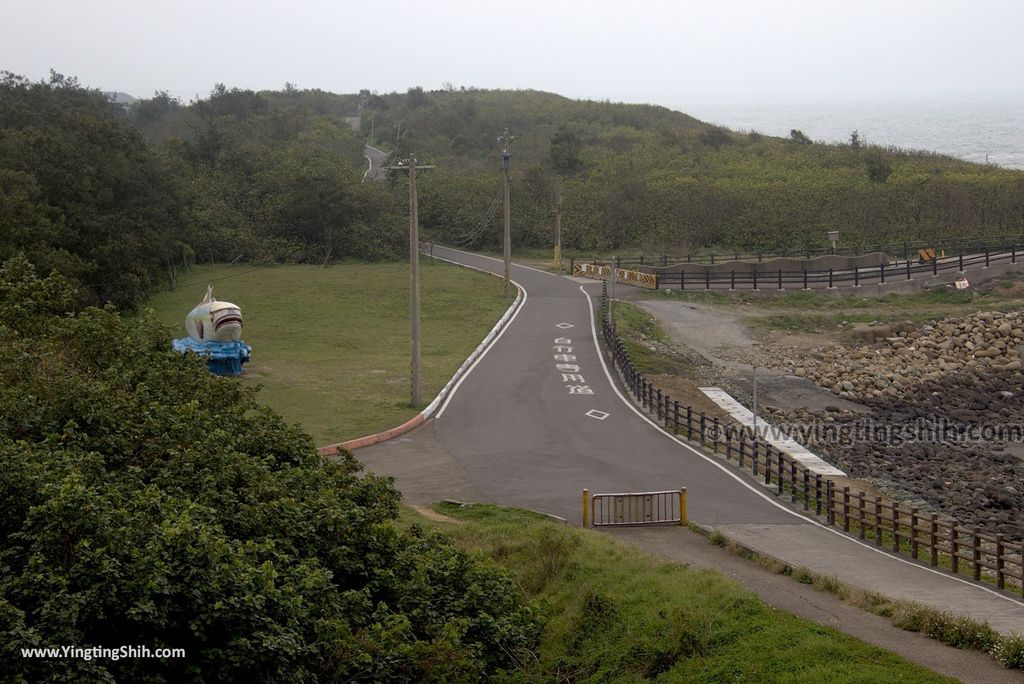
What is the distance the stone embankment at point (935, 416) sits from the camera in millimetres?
27531

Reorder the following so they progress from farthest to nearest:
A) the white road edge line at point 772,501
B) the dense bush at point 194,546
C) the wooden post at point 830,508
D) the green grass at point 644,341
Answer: the green grass at point 644,341 → the wooden post at point 830,508 → the white road edge line at point 772,501 → the dense bush at point 194,546

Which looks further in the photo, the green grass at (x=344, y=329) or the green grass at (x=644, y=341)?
the green grass at (x=644, y=341)

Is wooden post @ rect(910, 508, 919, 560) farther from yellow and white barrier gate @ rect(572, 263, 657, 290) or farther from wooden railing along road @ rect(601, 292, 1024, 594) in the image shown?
yellow and white barrier gate @ rect(572, 263, 657, 290)

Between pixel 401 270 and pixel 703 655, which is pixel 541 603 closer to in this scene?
pixel 703 655

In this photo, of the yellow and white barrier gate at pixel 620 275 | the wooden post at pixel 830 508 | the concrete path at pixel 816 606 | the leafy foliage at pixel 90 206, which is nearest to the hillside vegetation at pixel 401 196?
the leafy foliage at pixel 90 206

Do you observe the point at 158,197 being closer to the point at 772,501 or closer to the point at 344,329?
the point at 344,329

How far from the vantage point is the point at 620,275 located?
2408 inches

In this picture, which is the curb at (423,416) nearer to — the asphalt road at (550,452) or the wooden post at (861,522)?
the asphalt road at (550,452)

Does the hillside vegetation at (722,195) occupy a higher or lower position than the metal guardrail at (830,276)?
higher

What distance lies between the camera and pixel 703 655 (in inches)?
535

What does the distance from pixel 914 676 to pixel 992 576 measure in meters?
7.67

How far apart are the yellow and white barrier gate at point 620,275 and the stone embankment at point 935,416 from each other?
1289cm

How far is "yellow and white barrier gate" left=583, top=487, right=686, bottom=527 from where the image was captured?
68.8ft

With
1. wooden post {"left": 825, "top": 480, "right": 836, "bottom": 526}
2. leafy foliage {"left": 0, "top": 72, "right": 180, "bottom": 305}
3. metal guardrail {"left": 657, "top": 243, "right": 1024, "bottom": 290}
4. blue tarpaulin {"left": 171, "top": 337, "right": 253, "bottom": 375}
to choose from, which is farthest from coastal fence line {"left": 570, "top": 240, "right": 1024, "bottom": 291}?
wooden post {"left": 825, "top": 480, "right": 836, "bottom": 526}
